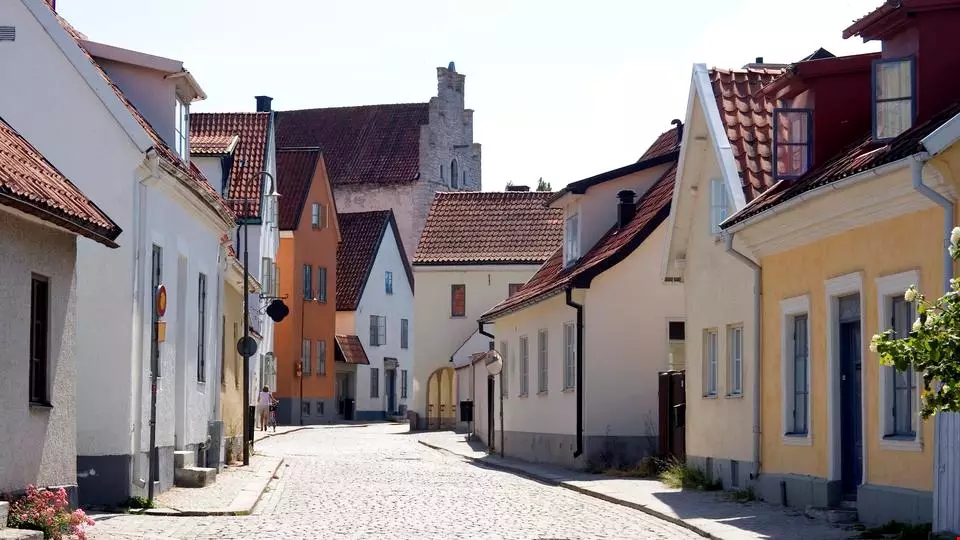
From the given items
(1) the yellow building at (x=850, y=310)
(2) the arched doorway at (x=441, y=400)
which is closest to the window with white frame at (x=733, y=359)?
(1) the yellow building at (x=850, y=310)

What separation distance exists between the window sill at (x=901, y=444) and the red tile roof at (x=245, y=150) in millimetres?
33047

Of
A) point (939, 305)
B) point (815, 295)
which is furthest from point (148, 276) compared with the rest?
point (939, 305)

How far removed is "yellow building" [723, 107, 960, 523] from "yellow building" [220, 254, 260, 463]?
12277 mm

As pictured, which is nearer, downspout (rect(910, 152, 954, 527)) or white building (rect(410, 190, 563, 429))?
downspout (rect(910, 152, 954, 527))

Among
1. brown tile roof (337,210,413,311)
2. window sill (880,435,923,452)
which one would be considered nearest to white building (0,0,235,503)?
window sill (880,435,923,452)

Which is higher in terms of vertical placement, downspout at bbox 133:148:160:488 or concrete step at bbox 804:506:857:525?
downspout at bbox 133:148:160:488

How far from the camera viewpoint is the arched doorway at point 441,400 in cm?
5897

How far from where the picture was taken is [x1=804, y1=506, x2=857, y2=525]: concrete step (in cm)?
1695

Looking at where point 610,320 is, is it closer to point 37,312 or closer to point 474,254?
point 37,312

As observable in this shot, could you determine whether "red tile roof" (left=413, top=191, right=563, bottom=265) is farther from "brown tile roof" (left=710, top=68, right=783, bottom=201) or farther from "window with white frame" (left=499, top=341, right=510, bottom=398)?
"brown tile roof" (left=710, top=68, right=783, bottom=201)

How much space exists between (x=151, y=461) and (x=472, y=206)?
125ft

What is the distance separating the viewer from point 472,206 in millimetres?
56594

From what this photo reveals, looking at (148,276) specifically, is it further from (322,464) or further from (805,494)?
(322,464)

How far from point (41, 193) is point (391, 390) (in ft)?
212
